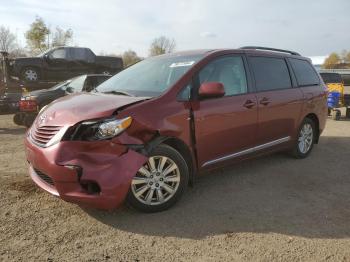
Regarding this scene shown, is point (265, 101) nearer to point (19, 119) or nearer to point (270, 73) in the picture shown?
A: point (270, 73)

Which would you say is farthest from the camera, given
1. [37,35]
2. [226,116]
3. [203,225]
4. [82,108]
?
[37,35]

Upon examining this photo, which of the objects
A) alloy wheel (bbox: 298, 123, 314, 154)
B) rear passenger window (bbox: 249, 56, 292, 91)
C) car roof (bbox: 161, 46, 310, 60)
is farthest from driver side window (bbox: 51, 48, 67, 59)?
alloy wheel (bbox: 298, 123, 314, 154)

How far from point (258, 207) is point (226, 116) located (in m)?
1.17

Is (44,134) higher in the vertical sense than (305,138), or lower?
higher

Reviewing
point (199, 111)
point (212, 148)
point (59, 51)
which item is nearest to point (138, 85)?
point (199, 111)

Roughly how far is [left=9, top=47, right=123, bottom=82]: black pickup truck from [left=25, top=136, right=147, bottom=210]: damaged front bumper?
1360 cm

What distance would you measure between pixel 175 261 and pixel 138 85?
2339 mm

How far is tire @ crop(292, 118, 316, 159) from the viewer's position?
628 cm

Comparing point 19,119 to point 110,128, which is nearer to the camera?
point 110,128

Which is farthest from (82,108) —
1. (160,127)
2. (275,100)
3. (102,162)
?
(275,100)

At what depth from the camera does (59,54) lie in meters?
16.9

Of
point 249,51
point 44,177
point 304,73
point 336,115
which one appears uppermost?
point 249,51

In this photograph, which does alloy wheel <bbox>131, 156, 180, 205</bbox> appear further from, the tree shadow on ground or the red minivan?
the tree shadow on ground

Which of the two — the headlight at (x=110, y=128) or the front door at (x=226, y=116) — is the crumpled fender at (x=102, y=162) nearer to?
the headlight at (x=110, y=128)
